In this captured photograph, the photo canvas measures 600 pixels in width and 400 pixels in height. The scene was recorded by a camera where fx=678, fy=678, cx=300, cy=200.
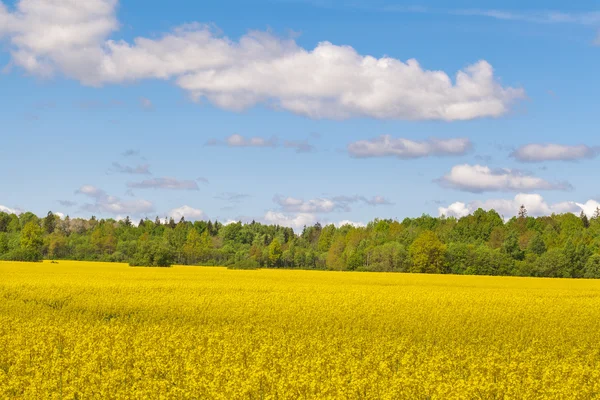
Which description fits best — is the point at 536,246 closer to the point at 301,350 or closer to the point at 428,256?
the point at 428,256

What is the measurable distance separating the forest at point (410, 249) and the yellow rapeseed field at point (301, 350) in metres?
64.7

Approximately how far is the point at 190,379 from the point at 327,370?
3274 mm

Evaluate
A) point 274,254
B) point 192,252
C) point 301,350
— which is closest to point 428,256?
→ point 274,254

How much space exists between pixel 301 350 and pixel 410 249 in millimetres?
98451

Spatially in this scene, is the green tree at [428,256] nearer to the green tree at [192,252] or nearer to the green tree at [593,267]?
the green tree at [593,267]

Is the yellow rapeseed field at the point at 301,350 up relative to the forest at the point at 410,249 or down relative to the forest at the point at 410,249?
down

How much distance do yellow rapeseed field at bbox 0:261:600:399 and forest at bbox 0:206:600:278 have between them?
212 ft

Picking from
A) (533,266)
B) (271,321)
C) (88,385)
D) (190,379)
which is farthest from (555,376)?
(533,266)

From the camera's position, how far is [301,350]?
1850cm

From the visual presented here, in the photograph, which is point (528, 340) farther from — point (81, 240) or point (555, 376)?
point (81, 240)

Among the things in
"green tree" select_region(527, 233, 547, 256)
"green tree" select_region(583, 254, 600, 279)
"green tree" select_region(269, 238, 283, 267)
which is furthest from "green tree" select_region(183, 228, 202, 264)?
"green tree" select_region(583, 254, 600, 279)

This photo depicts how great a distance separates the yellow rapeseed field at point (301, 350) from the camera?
13602mm

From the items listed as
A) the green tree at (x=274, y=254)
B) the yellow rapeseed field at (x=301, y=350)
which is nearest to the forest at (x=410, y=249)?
the green tree at (x=274, y=254)

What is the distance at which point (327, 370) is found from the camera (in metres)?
15.5
